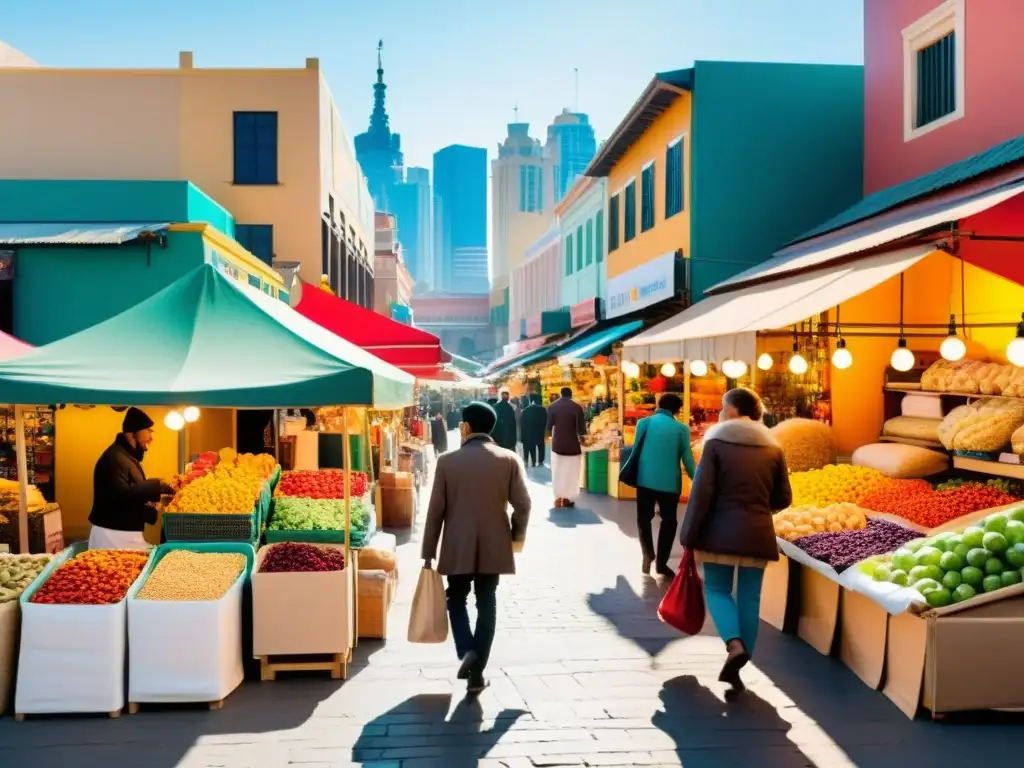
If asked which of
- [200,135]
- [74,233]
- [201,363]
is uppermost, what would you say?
[200,135]

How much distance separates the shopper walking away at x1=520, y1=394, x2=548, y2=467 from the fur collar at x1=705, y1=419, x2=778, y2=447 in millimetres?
16440

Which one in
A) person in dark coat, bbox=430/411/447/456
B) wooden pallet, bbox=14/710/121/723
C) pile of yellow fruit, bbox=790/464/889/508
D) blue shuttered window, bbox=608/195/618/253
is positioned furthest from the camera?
person in dark coat, bbox=430/411/447/456

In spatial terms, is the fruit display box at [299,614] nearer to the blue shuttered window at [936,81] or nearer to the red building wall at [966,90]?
the red building wall at [966,90]

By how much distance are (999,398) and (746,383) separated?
5357 mm

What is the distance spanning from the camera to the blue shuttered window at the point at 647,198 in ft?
67.9

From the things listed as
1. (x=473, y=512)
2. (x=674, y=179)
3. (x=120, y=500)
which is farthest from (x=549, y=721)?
(x=674, y=179)

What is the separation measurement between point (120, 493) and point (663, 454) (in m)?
5.03

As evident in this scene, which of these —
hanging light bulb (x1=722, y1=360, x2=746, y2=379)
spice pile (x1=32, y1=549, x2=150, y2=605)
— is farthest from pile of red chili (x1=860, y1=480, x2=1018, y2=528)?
spice pile (x1=32, y1=549, x2=150, y2=605)

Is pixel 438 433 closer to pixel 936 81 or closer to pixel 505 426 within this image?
pixel 505 426

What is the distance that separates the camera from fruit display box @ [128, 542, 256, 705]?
5992mm

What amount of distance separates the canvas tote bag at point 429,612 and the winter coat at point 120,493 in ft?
9.07

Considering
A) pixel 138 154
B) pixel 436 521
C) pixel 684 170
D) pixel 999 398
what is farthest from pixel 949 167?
pixel 138 154

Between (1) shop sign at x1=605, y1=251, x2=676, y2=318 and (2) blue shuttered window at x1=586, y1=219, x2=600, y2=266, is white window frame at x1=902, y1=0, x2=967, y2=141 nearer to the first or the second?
(1) shop sign at x1=605, y1=251, x2=676, y2=318

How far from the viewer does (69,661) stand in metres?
5.89
